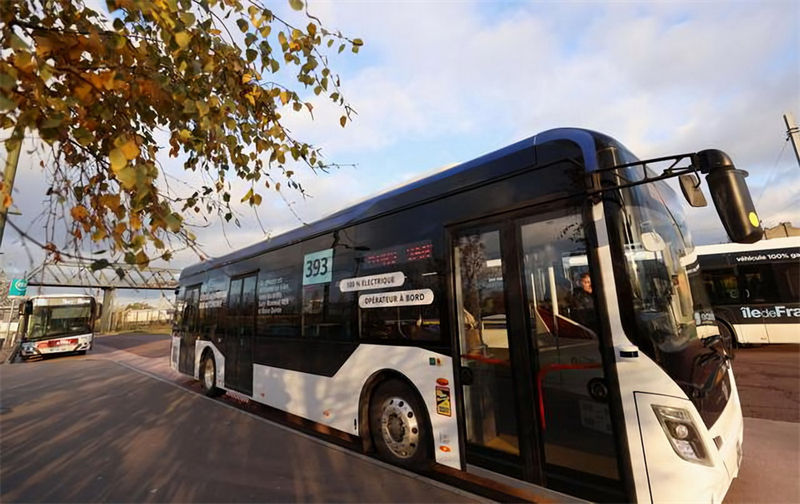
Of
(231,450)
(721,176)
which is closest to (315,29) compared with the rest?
(721,176)

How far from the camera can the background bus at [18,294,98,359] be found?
17266 mm

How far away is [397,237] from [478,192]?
1219 mm

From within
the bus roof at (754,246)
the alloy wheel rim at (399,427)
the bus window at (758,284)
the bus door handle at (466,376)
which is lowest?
the alloy wheel rim at (399,427)

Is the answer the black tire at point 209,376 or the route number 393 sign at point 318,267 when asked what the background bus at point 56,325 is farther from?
the route number 393 sign at point 318,267

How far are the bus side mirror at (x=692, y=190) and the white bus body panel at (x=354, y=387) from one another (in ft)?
8.77

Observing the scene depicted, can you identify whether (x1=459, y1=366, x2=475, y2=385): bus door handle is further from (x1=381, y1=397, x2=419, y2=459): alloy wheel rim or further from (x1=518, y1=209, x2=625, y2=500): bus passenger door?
(x1=381, y1=397, x2=419, y2=459): alloy wheel rim

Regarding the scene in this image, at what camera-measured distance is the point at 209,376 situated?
8.73m

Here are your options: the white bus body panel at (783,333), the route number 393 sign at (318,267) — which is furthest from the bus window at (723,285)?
the route number 393 sign at (318,267)

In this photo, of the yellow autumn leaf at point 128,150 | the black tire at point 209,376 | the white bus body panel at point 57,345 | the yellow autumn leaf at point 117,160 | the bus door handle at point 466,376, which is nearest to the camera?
the yellow autumn leaf at point 117,160

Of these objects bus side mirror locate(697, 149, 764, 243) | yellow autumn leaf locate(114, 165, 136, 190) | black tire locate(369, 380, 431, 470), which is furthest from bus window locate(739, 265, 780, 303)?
yellow autumn leaf locate(114, 165, 136, 190)

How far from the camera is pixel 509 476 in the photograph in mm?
3301

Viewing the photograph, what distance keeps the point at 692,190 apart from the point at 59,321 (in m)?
24.5

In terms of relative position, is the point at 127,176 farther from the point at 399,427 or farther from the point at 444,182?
the point at 399,427

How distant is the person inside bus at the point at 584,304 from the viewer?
3053 mm
